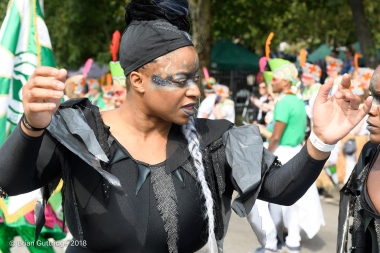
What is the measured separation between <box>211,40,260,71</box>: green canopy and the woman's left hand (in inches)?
708

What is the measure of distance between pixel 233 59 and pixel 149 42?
718 inches

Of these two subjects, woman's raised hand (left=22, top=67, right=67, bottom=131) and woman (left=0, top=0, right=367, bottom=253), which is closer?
woman's raised hand (left=22, top=67, right=67, bottom=131)

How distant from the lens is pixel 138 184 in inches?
89.8

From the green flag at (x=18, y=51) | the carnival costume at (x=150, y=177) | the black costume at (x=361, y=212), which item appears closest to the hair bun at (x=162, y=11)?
the carnival costume at (x=150, y=177)

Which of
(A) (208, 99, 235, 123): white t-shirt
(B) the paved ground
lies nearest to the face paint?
(B) the paved ground

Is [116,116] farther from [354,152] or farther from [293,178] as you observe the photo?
[354,152]

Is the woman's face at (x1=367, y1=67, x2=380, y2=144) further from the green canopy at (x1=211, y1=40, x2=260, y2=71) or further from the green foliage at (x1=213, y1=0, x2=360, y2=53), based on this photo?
the green canopy at (x1=211, y1=40, x2=260, y2=71)

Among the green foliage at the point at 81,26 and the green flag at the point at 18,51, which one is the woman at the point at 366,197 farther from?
the green foliage at the point at 81,26

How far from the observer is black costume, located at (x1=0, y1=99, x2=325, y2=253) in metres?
2.21

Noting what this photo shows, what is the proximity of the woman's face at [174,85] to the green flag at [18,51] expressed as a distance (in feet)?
8.48

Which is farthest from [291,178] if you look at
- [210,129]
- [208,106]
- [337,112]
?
[208,106]

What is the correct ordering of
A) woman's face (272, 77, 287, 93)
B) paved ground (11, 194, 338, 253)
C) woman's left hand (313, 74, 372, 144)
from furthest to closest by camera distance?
woman's face (272, 77, 287, 93), paved ground (11, 194, 338, 253), woman's left hand (313, 74, 372, 144)

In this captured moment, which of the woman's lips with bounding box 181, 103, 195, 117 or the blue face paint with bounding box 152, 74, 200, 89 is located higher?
the blue face paint with bounding box 152, 74, 200, 89

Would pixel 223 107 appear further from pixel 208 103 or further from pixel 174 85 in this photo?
pixel 174 85
